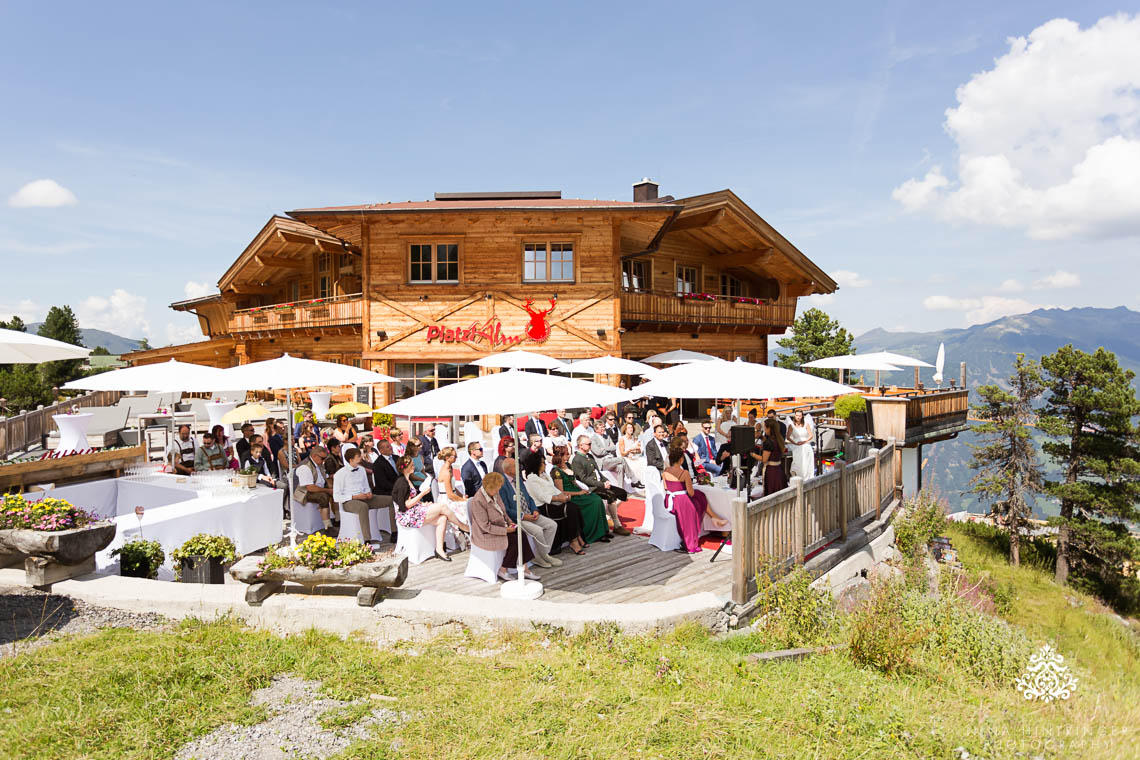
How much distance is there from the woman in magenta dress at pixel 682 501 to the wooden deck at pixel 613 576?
8.0 inches

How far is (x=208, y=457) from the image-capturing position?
962 cm

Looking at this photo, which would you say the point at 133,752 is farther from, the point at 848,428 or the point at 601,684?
the point at 848,428

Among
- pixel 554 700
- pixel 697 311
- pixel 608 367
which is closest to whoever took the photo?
pixel 554 700

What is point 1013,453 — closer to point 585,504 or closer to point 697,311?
point 697,311

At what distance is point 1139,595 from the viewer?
81.7ft

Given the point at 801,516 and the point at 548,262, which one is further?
the point at 548,262

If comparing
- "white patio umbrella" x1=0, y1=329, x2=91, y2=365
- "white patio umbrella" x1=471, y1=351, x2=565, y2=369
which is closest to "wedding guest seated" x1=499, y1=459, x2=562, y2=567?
"white patio umbrella" x1=0, y1=329, x2=91, y2=365

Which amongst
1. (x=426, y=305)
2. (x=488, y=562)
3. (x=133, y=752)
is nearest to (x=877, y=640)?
(x=488, y=562)

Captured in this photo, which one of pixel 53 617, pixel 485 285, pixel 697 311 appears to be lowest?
pixel 53 617

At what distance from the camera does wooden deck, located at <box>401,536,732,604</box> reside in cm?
619

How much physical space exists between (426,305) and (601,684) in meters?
16.8

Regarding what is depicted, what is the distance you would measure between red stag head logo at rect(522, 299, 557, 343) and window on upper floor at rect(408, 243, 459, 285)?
2.65 meters

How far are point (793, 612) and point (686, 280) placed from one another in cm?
2106

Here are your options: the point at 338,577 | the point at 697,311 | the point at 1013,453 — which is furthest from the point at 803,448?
the point at 1013,453
